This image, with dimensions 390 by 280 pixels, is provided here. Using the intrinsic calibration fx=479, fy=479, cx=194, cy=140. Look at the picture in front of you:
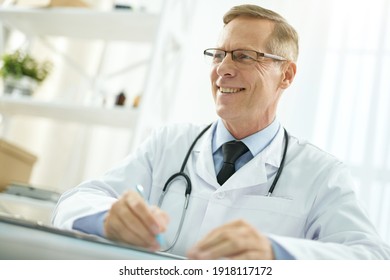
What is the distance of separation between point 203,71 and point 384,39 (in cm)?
87

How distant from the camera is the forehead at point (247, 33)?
137cm

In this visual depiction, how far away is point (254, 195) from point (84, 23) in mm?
1575

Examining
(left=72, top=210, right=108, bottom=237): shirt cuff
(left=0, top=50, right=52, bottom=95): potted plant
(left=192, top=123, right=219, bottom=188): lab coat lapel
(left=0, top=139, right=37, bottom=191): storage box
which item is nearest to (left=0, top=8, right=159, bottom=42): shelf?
(left=0, top=50, right=52, bottom=95): potted plant

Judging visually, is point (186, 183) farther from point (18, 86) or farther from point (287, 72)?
point (18, 86)

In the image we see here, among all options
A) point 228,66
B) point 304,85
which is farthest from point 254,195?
point 304,85

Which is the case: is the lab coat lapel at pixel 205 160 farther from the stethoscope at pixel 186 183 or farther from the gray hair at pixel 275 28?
the gray hair at pixel 275 28

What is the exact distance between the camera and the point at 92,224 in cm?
96

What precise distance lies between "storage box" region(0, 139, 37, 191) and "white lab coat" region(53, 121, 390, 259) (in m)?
1.05

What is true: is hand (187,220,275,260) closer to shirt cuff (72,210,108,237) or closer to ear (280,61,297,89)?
shirt cuff (72,210,108,237)

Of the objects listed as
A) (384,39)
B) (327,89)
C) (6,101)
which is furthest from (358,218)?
(6,101)

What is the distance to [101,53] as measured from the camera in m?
2.85

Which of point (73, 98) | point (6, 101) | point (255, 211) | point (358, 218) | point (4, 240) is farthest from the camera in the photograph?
point (73, 98)

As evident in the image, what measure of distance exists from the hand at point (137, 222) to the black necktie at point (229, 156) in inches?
18.2
